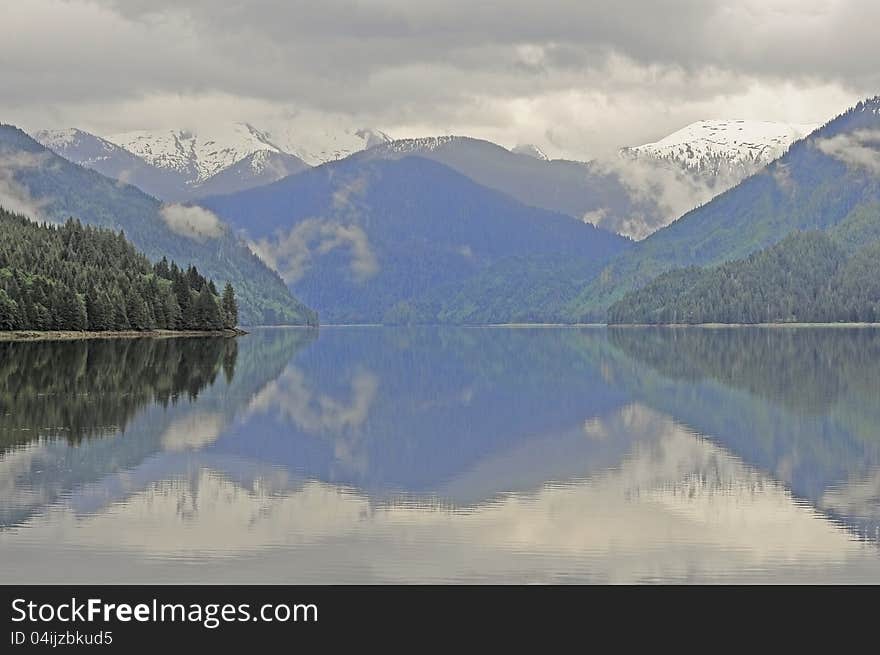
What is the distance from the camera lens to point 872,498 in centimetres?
4691

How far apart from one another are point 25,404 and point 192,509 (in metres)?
38.4

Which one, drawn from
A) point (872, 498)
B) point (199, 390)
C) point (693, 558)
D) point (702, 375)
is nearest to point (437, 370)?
point (702, 375)

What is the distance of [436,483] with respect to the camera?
5122 centimetres

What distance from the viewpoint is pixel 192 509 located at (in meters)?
44.2

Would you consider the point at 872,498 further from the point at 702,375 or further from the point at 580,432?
the point at 702,375

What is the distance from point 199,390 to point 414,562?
64008 millimetres

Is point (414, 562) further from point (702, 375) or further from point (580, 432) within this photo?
point (702, 375)

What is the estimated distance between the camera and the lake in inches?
1419

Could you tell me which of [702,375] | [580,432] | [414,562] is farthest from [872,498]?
[702,375]

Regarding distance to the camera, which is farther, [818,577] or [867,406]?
[867,406]

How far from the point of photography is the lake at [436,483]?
36.0m
